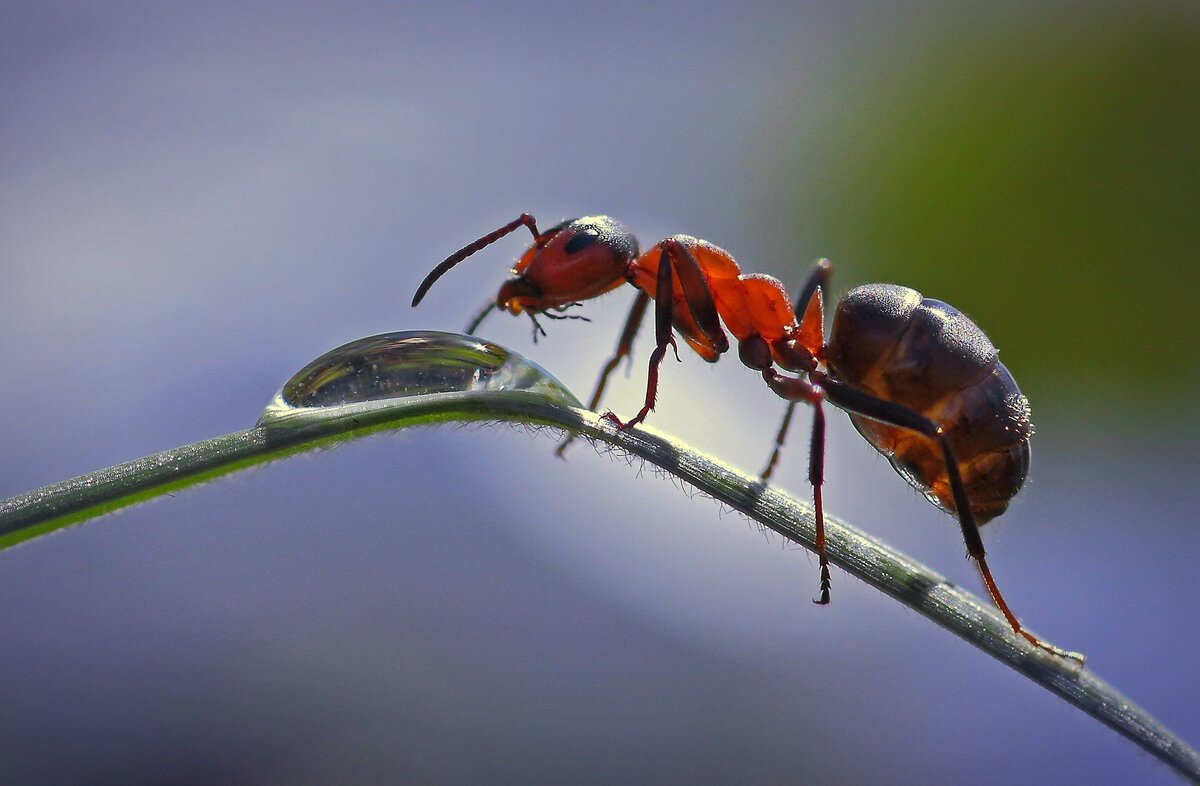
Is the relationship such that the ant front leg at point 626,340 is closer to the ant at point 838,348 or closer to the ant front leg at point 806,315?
the ant at point 838,348

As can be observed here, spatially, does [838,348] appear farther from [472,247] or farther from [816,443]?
[472,247]

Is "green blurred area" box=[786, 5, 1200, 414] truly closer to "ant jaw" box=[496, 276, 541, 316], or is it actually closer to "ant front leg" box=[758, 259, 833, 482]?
"ant front leg" box=[758, 259, 833, 482]

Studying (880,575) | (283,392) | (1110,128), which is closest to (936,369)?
(880,575)

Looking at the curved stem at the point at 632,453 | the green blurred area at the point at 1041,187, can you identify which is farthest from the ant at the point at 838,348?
the green blurred area at the point at 1041,187

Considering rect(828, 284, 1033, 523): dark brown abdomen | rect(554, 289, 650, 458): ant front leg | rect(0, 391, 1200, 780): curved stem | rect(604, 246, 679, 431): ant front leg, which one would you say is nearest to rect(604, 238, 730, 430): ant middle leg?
rect(604, 246, 679, 431): ant front leg

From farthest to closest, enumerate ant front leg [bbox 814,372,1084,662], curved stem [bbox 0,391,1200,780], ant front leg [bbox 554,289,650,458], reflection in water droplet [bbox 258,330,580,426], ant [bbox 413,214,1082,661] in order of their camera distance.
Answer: ant front leg [bbox 554,289,650,458], ant [bbox 413,214,1082,661], ant front leg [bbox 814,372,1084,662], reflection in water droplet [bbox 258,330,580,426], curved stem [bbox 0,391,1200,780]

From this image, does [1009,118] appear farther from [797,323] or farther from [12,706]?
[12,706]
